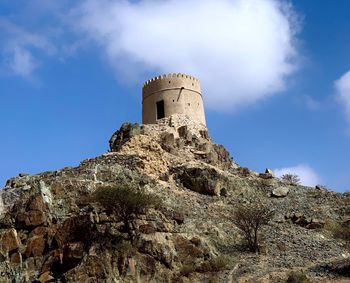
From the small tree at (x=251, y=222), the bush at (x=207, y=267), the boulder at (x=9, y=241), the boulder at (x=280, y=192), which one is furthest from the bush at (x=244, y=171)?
the boulder at (x=9, y=241)

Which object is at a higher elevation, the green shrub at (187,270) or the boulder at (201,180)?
the boulder at (201,180)

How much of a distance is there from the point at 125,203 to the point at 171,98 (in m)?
16.5

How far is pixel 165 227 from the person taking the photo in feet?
75.5

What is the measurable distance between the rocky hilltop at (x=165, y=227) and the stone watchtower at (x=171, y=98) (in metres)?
4.45

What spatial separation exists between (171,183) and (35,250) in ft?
33.1

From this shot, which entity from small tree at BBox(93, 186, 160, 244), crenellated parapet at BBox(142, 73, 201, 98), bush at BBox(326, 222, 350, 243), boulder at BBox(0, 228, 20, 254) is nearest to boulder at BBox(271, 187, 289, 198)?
bush at BBox(326, 222, 350, 243)

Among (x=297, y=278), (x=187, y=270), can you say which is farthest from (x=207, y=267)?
(x=297, y=278)

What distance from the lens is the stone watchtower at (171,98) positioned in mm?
38156

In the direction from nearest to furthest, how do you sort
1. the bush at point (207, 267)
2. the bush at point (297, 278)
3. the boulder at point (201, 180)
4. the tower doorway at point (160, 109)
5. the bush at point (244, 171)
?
the bush at point (297, 278)
the bush at point (207, 267)
the boulder at point (201, 180)
the bush at point (244, 171)
the tower doorway at point (160, 109)

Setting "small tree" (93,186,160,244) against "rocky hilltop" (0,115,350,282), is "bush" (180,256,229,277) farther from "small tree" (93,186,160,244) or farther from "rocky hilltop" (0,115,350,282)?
"small tree" (93,186,160,244)

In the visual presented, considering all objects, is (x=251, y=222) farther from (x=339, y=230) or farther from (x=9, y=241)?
(x=9, y=241)

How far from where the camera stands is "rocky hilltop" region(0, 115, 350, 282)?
20.9 meters

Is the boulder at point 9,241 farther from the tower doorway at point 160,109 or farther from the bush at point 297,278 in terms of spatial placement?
the tower doorway at point 160,109

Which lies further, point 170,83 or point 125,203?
point 170,83
